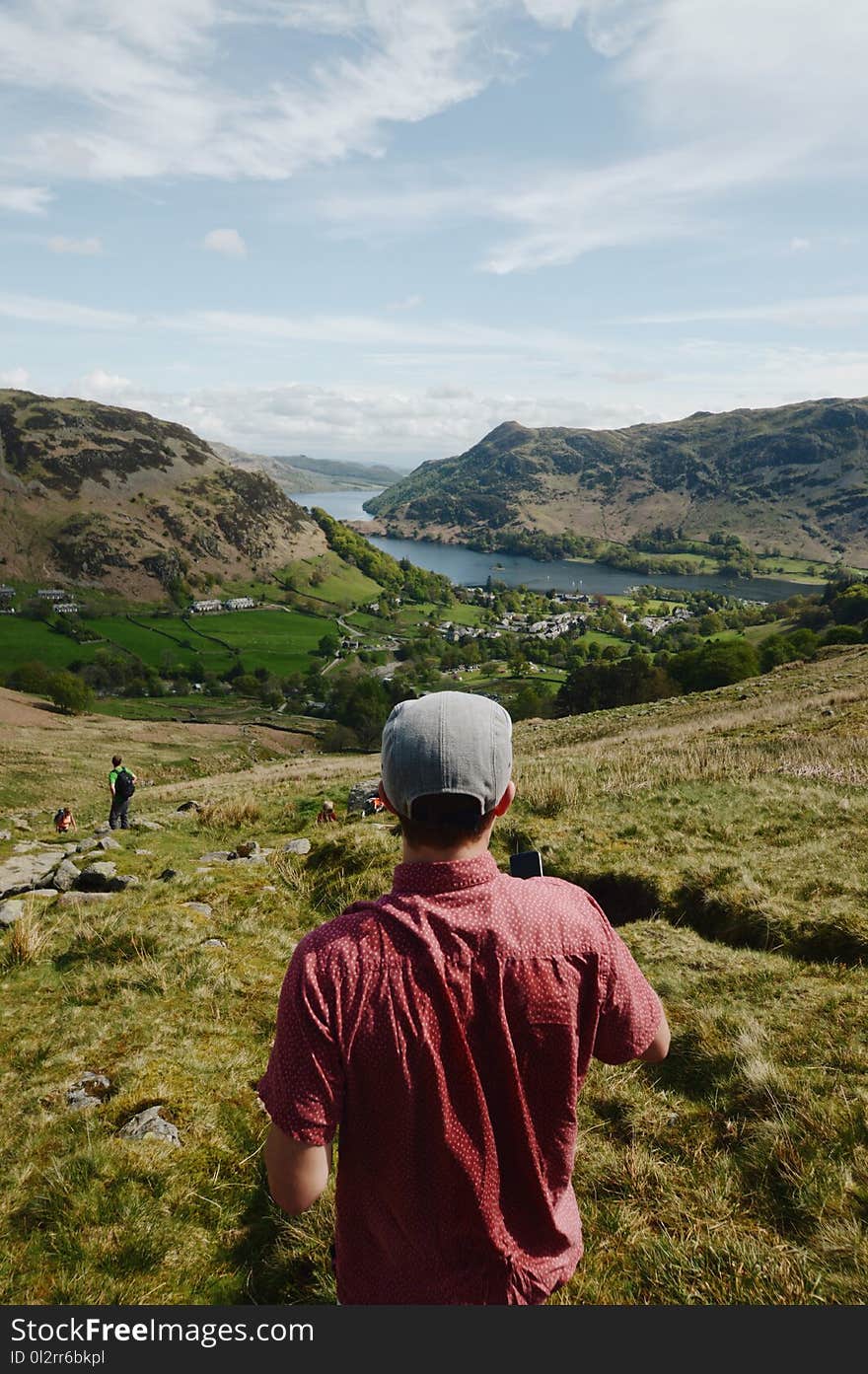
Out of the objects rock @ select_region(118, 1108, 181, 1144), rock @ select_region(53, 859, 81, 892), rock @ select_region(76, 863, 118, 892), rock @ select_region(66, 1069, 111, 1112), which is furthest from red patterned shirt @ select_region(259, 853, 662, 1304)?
rock @ select_region(53, 859, 81, 892)

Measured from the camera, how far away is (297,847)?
11844mm

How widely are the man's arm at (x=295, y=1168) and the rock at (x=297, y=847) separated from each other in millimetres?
9664

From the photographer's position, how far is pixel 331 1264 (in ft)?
13.0

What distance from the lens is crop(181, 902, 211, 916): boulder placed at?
8.63 meters

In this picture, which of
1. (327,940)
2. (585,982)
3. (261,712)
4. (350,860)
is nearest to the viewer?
(327,940)

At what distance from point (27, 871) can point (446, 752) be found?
12.1 m

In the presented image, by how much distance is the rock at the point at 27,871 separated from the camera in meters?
10.6

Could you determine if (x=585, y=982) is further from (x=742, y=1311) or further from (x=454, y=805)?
(x=742, y=1311)

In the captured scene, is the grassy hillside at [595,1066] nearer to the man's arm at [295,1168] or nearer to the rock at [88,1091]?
the rock at [88,1091]

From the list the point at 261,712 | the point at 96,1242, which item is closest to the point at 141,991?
the point at 96,1242

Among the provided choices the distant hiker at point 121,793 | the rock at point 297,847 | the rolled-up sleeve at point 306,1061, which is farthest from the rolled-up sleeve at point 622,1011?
the distant hiker at point 121,793

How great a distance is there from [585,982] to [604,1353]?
116cm

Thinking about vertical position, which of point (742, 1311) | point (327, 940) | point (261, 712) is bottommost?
point (261, 712)

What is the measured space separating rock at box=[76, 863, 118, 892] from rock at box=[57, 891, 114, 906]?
21.4 inches
